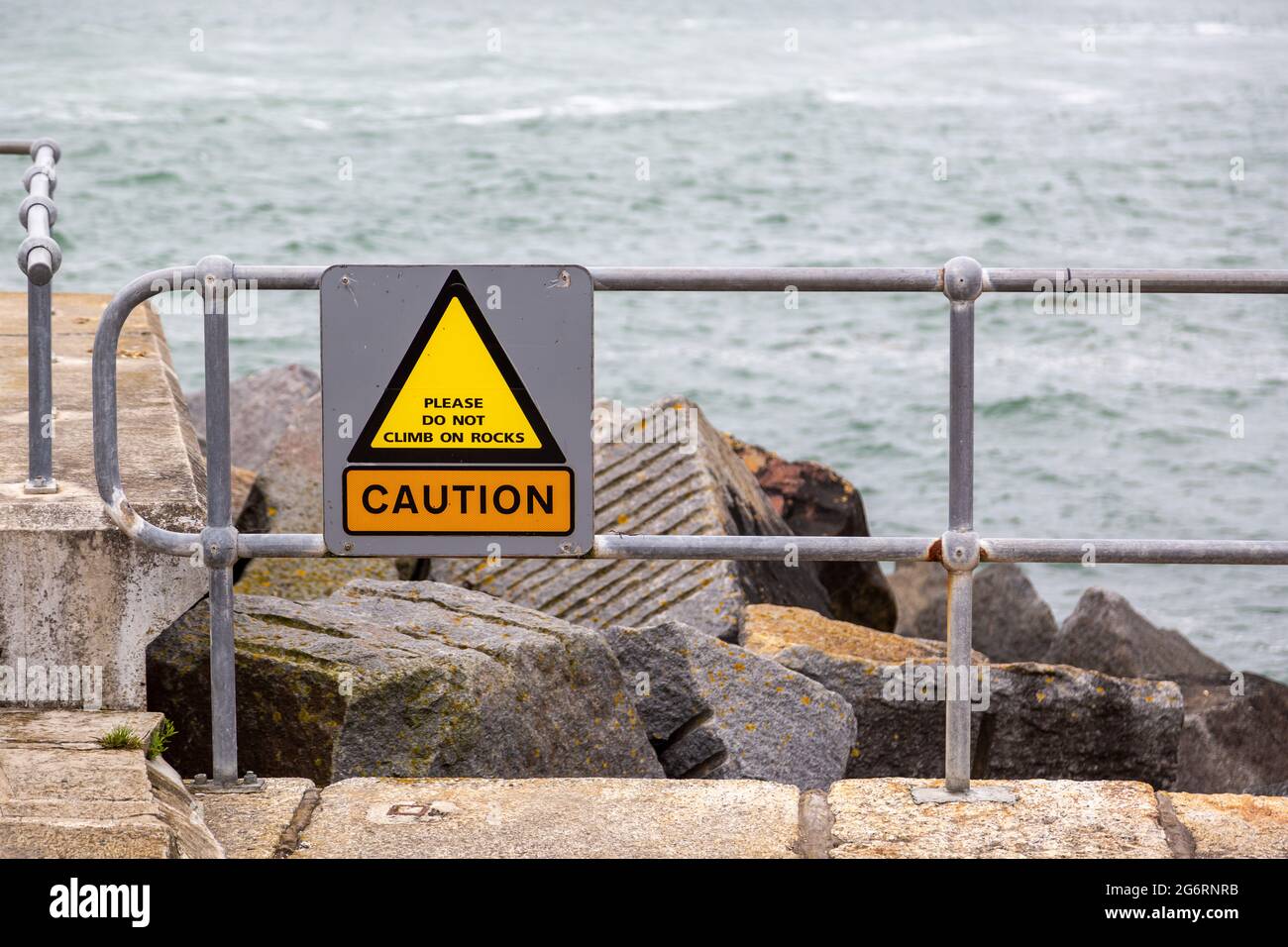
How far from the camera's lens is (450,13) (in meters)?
61.8

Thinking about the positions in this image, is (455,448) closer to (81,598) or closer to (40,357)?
(81,598)

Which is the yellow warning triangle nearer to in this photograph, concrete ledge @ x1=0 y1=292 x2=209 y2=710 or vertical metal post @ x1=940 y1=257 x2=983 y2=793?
concrete ledge @ x1=0 y1=292 x2=209 y2=710

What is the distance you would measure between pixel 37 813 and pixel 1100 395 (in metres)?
18.8

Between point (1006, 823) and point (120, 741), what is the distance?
6.01 feet

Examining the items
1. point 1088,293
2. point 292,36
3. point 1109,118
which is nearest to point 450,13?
point 292,36

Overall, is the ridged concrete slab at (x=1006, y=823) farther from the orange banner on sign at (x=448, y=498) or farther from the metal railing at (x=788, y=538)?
the orange banner on sign at (x=448, y=498)

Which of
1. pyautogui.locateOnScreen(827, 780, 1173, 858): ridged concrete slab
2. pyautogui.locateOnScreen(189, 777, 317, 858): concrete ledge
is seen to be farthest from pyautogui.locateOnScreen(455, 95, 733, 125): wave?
pyautogui.locateOnScreen(827, 780, 1173, 858): ridged concrete slab

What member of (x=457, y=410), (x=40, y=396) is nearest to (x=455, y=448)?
(x=457, y=410)

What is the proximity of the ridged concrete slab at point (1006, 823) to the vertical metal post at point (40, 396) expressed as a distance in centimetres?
204

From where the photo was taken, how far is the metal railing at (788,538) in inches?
136

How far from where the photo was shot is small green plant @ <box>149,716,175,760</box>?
3609 millimetres

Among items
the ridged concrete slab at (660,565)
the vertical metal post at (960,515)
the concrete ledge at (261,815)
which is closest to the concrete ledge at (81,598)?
the concrete ledge at (261,815)

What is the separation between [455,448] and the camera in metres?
3.60
